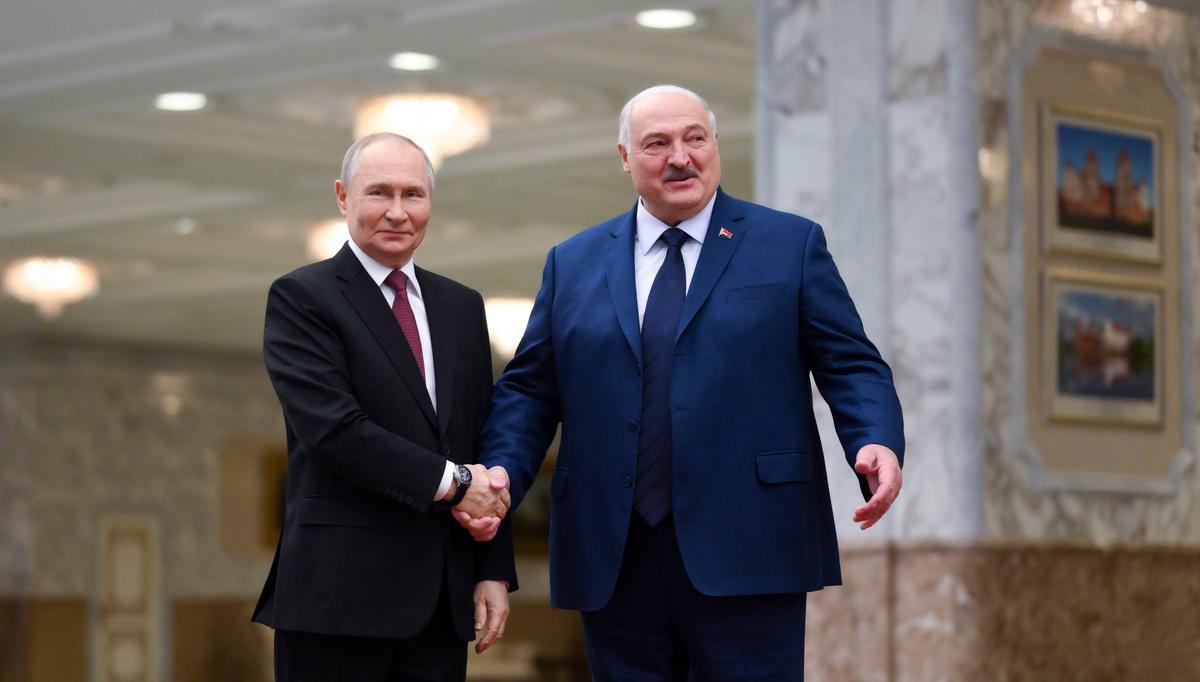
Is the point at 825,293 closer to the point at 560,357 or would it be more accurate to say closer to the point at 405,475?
the point at 560,357

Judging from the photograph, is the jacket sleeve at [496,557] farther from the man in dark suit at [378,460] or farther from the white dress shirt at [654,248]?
the white dress shirt at [654,248]

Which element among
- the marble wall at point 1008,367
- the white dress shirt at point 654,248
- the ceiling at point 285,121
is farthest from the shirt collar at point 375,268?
the ceiling at point 285,121

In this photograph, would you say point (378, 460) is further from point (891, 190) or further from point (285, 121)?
point (285, 121)

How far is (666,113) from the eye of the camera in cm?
340

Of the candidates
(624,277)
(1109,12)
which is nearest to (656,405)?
(624,277)

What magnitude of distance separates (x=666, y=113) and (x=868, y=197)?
10.2 feet

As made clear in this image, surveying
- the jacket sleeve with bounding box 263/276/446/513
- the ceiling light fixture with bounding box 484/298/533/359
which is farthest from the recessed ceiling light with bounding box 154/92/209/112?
the jacket sleeve with bounding box 263/276/446/513

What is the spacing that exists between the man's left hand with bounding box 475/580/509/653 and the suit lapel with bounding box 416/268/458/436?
30 cm

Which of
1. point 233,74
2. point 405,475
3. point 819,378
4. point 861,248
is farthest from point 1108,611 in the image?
point 233,74

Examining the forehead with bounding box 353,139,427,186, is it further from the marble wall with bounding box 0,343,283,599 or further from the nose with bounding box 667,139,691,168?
the marble wall with bounding box 0,343,283,599

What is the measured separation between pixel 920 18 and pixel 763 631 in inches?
143

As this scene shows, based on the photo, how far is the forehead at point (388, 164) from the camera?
341 cm

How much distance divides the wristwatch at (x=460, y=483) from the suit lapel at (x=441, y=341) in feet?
0.38

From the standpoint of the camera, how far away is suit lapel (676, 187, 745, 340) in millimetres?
3391
